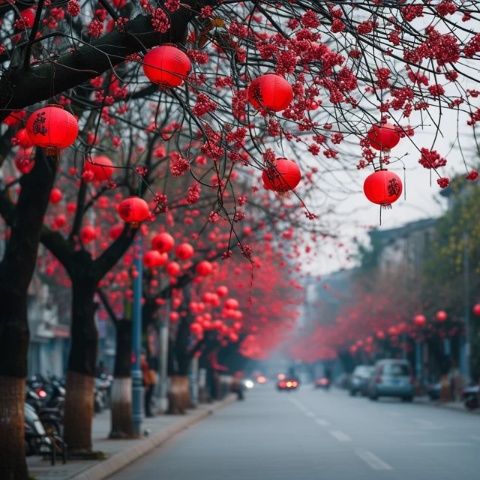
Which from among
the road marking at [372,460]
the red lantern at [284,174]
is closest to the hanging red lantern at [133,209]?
the red lantern at [284,174]

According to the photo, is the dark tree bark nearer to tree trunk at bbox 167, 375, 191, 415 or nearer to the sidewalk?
the sidewalk

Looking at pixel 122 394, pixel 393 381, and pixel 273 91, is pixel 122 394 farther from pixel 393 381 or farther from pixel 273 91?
pixel 393 381

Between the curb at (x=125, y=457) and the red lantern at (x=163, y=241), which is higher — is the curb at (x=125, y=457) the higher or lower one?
the lower one

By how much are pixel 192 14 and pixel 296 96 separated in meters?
1.11

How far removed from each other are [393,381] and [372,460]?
40.2 metres

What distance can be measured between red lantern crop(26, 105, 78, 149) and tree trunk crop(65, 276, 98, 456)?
999 centimetres

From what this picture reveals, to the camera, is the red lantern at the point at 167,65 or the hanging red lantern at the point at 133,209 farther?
the hanging red lantern at the point at 133,209

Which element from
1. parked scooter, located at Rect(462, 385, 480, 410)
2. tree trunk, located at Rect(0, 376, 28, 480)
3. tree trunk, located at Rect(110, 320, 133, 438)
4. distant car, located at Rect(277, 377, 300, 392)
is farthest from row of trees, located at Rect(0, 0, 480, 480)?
distant car, located at Rect(277, 377, 300, 392)

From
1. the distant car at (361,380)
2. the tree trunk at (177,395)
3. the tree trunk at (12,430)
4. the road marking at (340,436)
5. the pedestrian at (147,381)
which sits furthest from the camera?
the distant car at (361,380)

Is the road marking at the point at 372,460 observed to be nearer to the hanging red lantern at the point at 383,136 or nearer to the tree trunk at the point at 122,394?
the tree trunk at the point at 122,394

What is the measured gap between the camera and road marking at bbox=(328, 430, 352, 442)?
23.6 meters

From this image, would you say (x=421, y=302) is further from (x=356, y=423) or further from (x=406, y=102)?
(x=406, y=102)

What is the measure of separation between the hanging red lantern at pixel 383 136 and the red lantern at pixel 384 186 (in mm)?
329

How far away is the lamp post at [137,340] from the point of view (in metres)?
24.2
